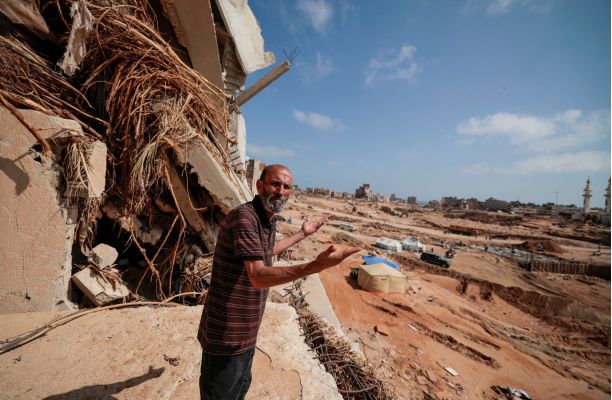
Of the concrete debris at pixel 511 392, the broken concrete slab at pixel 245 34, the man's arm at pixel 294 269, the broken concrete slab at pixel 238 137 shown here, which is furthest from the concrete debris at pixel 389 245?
the man's arm at pixel 294 269

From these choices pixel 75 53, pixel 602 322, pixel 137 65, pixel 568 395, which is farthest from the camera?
pixel 602 322

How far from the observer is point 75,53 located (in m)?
2.91

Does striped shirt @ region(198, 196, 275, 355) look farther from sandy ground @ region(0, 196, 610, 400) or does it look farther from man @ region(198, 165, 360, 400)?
sandy ground @ region(0, 196, 610, 400)

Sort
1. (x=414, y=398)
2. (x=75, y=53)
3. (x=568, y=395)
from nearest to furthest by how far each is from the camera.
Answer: (x=75, y=53) < (x=414, y=398) < (x=568, y=395)

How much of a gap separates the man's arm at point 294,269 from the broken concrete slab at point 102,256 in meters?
2.93

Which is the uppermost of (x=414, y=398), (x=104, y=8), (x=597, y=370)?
(x=104, y=8)

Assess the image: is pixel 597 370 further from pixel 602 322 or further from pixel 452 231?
pixel 452 231

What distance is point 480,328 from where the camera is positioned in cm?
821

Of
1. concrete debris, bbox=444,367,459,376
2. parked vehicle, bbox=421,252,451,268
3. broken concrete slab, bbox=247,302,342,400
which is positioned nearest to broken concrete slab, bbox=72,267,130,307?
broken concrete slab, bbox=247,302,342,400

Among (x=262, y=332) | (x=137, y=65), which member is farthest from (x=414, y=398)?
(x=137, y=65)

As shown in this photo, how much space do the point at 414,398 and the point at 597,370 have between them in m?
7.75

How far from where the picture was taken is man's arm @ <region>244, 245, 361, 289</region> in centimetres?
121

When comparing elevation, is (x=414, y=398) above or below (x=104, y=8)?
below

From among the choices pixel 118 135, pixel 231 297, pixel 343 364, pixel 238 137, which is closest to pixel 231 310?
pixel 231 297
